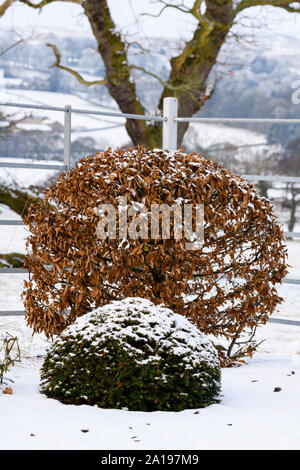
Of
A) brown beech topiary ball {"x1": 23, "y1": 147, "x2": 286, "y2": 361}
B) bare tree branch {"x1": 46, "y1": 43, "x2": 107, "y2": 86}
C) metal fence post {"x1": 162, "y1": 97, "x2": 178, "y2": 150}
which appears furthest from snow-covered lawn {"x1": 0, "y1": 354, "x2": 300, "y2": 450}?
bare tree branch {"x1": 46, "y1": 43, "x2": 107, "y2": 86}

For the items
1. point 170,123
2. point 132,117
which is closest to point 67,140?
point 132,117

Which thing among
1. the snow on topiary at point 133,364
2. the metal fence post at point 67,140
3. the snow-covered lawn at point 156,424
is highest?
the metal fence post at point 67,140

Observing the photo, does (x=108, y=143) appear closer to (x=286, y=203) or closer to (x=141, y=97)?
(x=141, y=97)

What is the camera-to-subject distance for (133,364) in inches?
115

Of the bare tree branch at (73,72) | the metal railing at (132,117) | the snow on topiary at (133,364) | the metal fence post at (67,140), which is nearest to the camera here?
the snow on topiary at (133,364)

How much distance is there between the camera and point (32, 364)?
4.30m

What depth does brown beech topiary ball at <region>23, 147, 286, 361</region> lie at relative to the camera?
3.76 metres

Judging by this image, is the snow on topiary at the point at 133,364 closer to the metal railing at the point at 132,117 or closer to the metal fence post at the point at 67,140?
the metal railing at the point at 132,117

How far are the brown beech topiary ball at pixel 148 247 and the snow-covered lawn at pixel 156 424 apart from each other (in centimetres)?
76

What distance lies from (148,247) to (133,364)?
98cm

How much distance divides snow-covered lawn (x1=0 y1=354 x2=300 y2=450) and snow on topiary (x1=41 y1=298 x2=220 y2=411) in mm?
76

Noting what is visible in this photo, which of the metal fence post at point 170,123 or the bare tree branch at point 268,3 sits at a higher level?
the bare tree branch at point 268,3

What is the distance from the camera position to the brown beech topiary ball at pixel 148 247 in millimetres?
3758

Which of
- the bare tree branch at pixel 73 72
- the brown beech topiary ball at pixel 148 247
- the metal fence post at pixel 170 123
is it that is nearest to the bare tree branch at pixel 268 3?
the bare tree branch at pixel 73 72
